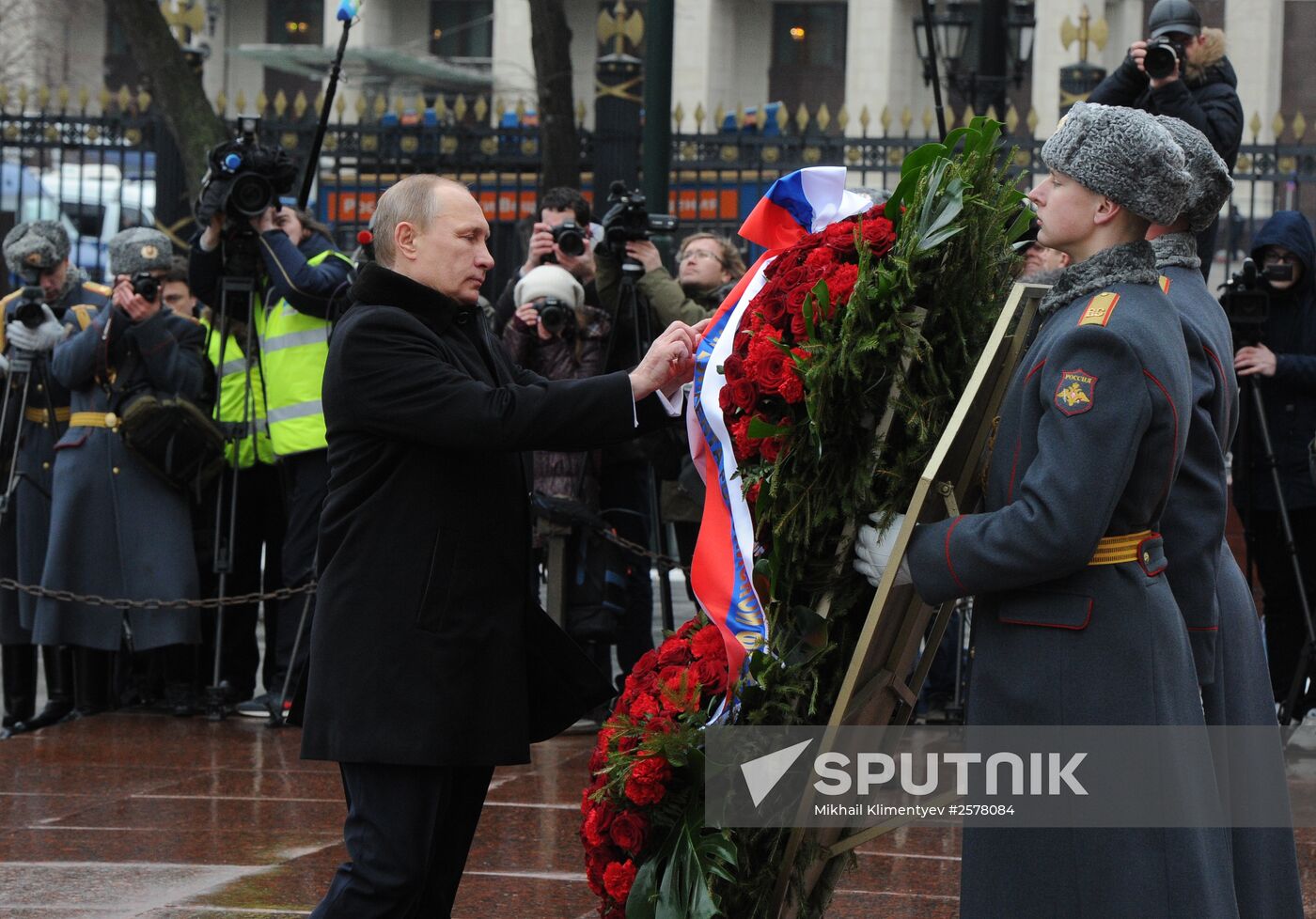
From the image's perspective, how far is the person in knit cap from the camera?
336 cm

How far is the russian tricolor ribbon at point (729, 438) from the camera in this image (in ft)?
12.3

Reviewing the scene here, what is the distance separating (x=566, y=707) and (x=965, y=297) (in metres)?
1.27

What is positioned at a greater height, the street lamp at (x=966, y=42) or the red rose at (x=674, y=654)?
the street lamp at (x=966, y=42)

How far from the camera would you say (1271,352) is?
23.9 feet

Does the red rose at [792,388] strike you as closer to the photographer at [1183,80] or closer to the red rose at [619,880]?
the red rose at [619,880]

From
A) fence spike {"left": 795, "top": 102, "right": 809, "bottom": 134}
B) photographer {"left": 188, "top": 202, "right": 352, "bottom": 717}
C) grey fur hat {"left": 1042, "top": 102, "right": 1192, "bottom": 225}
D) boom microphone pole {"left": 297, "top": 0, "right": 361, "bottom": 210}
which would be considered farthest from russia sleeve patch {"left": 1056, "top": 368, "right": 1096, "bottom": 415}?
fence spike {"left": 795, "top": 102, "right": 809, "bottom": 134}

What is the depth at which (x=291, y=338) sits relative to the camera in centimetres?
779

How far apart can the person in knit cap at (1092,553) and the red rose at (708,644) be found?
0.45m

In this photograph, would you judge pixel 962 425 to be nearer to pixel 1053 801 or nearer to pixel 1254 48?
pixel 1053 801

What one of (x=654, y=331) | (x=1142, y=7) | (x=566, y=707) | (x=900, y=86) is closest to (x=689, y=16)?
(x=900, y=86)

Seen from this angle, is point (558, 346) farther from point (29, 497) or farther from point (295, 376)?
point (29, 497)

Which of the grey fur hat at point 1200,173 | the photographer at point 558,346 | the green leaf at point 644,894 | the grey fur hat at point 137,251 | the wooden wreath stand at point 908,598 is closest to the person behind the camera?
the wooden wreath stand at point 908,598

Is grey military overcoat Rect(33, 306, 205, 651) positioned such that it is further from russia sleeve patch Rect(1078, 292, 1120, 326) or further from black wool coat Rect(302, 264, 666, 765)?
russia sleeve patch Rect(1078, 292, 1120, 326)

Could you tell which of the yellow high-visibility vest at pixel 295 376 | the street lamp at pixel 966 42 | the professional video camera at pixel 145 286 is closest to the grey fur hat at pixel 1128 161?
the yellow high-visibility vest at pixel 295 376
